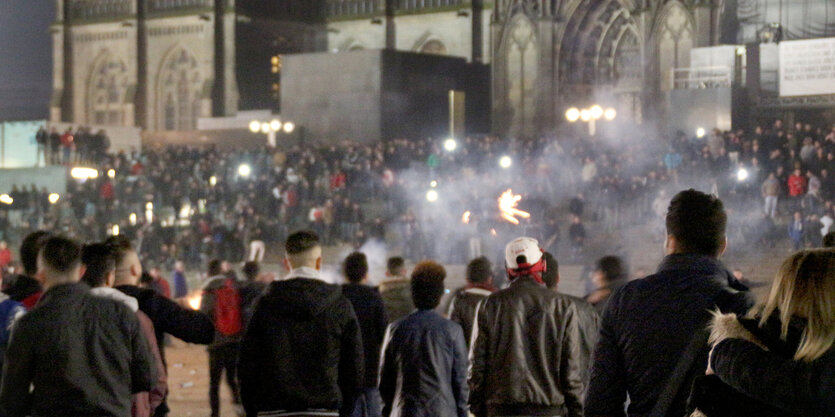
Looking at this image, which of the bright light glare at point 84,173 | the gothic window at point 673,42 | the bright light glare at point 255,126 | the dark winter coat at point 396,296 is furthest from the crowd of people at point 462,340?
the bright light glare at point 255,126

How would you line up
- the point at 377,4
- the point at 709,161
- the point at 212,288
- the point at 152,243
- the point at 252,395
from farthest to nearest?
the point at 377,4
the point at 152,243
the point at 709,161
the point at 212,288
the point at 252,395

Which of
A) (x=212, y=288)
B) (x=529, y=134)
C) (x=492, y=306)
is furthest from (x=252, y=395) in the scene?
(x=529, y=134)

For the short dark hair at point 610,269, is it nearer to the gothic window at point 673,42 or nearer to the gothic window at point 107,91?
the gothic window at point 673,42

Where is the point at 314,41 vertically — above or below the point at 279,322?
above

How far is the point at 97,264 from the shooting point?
16.8ft

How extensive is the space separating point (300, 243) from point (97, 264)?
89 centimetres

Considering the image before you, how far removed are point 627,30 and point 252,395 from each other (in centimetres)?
3636

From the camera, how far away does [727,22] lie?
34531mm

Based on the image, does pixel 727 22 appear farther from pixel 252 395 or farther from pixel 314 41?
pixel 252 395

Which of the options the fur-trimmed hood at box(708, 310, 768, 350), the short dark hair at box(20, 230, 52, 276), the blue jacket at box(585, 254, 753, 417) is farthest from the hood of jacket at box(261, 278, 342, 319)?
the fur-trimmed hood at box(708, 310, 768, 350)

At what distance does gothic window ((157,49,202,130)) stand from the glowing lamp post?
1129cm

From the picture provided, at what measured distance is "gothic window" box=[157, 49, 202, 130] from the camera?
50.6 meters

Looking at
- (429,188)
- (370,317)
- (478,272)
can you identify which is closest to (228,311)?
(370,317)

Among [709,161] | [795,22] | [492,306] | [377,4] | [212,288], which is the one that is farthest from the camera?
[377,4]
